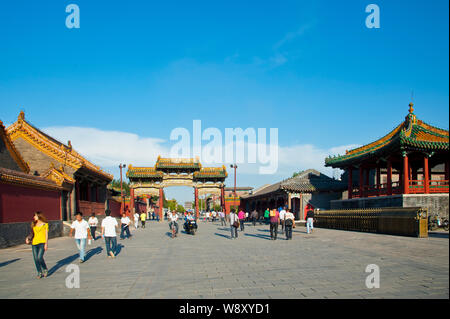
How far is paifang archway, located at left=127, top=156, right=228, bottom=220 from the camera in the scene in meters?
43.9

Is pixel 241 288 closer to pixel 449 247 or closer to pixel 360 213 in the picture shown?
pixel 449 247

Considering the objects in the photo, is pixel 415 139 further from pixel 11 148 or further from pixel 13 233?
pixel 11 148

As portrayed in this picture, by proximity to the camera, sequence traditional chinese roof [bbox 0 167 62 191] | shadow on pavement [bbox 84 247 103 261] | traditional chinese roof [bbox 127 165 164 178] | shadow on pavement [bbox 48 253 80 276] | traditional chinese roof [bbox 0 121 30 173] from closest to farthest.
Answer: shadow on pavement [bbox 48 253 80 276]
shadow on pavement [bbox 84 247 103 261]
traditional chinese roof [bbox 0 167 62 191]
traditional chinese roof [bbox 0 121 30 173]
traditional chinese roof [bbox 127 165 164 178]

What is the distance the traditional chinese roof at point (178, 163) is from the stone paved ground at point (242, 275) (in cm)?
3228

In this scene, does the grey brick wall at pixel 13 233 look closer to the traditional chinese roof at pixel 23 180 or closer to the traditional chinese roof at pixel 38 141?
the traditional chinese roof at pixel 23 180

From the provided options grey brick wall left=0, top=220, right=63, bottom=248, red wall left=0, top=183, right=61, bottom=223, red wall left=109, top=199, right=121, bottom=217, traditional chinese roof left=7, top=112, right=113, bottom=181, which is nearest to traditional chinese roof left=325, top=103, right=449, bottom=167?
red wall left=0, top=183, right=61, bottom=223

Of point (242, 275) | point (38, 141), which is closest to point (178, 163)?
point (38, 141)

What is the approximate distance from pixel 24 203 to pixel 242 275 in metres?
12.7

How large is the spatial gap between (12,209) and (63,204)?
7.47m

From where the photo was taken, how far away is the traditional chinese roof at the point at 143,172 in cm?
4319

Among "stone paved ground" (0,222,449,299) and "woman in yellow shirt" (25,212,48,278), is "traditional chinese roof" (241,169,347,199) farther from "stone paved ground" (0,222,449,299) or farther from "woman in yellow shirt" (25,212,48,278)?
"woman in yellow shirt" (25,212,48,278)

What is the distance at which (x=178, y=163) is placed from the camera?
44531mm

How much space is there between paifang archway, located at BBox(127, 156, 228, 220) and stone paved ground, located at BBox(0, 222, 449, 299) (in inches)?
1263

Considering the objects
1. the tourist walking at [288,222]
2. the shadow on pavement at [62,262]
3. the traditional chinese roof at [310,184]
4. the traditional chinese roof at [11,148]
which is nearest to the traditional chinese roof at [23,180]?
the traditional chinese roof at [11,148]
